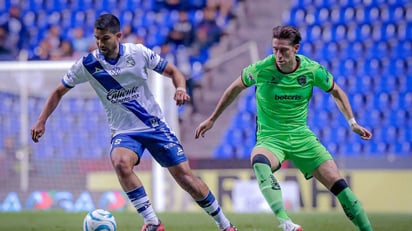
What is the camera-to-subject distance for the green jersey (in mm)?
8213

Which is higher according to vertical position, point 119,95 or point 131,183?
point 119,95

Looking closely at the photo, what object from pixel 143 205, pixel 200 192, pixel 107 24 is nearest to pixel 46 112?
pixel 107 24

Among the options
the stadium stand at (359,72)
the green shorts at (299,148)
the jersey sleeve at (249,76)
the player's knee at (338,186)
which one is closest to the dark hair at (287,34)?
the jersey sleeve at (249,76)

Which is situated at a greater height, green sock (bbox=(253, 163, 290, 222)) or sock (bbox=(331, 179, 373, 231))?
green sock (bbox=(253, 163, 290, 222))

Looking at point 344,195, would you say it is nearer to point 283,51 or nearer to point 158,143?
point 283,51

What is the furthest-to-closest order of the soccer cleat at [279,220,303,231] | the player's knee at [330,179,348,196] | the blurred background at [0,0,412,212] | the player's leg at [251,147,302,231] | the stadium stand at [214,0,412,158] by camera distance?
the stadium stand at [214,0,412,158] < the blurred background at [0,0,412,212] < the player's knee at [330,179,348,196] < the player's leg at [251,147,302,231] < the soccer cleat at [279,220,303,231]

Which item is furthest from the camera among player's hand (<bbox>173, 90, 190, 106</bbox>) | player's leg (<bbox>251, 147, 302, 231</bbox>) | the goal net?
the goal net

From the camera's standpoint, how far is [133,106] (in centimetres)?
824

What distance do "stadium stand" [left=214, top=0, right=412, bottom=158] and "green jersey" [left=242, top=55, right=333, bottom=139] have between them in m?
12.6

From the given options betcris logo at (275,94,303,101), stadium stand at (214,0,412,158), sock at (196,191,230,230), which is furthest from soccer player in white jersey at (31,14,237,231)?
stadium stand at (214,0,412,158)

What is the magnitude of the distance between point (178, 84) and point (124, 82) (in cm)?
56

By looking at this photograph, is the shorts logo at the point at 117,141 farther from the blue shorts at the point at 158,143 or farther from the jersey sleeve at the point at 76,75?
Answer: the jersey sleeve at the point at 76,75

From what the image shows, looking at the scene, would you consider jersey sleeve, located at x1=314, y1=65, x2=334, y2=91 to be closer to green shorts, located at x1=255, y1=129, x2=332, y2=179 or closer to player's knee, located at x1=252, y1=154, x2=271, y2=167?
green shorts, located at x1=255, y1=129, x2=332, y2=179

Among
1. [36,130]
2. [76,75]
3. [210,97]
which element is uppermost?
[76,75]
